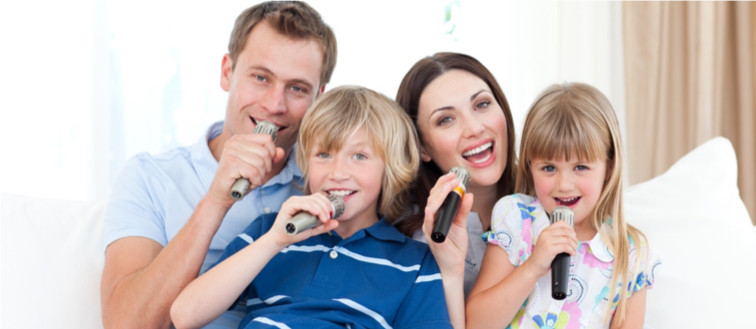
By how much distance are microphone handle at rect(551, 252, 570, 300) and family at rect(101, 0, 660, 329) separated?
31mm

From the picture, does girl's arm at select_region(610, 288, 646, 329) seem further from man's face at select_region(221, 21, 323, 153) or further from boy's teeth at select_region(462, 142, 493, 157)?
man's face at select_region(221, 21, 323, 153)

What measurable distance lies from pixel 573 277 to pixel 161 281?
34.9 inches

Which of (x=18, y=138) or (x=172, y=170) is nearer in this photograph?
(x=172, y=170)

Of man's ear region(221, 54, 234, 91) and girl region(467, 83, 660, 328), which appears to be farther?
man's ear region(221, 54, 234, 91)

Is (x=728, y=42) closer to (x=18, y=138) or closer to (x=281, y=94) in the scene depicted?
(x=281, y=94)

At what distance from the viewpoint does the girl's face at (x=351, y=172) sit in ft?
4.94

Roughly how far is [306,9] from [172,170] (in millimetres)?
555

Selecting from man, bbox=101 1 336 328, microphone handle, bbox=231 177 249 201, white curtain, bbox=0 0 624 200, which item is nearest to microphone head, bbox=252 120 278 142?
→ man, bbox=101 1 336 328

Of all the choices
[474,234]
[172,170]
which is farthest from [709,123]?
[172,170]

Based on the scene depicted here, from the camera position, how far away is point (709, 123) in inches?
120

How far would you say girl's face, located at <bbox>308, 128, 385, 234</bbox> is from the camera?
1.51m

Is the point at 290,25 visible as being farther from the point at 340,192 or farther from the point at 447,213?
the point at 447,213

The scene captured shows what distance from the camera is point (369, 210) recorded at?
5.34ft

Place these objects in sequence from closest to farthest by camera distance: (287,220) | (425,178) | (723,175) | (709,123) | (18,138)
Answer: (287,220) → (425,178) → (723,175) → (18,138) → (709,123)
